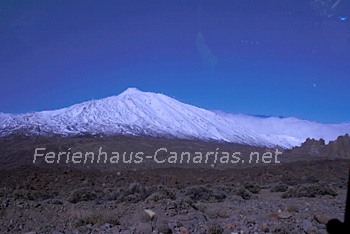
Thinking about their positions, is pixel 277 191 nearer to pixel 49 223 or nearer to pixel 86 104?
pixel 49 223

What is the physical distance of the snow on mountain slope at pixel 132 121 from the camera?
2603 inches

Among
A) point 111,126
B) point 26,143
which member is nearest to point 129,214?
point 26,143

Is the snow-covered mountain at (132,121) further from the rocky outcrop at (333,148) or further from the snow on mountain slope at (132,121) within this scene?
the rocky outcrop at (333,148)

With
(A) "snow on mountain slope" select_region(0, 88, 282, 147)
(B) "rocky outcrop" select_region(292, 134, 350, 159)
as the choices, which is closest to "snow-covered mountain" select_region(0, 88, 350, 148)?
(A) "snow on mountain slope" select_region(0, 88, 282, 147)

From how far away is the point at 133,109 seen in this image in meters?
99.6

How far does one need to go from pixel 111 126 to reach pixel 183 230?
69.6 meters

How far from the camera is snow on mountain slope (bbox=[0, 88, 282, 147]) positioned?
217 feet

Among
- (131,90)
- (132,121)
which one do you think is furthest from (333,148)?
(131,90)

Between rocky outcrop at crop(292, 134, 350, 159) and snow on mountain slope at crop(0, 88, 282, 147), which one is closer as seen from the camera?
rocky outcrop at crop(292, 134, 350, 159)

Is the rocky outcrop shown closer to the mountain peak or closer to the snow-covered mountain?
the snow-covered mountain

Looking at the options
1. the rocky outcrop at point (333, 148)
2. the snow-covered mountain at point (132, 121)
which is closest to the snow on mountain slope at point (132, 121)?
the snow-covered mountain at point (132, 121)

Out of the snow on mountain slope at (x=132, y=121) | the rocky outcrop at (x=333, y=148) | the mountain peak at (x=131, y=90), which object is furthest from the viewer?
the mountain peak at (x=131, y=90)

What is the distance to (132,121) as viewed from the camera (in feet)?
276

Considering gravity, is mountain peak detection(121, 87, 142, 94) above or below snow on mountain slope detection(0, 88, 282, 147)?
above
